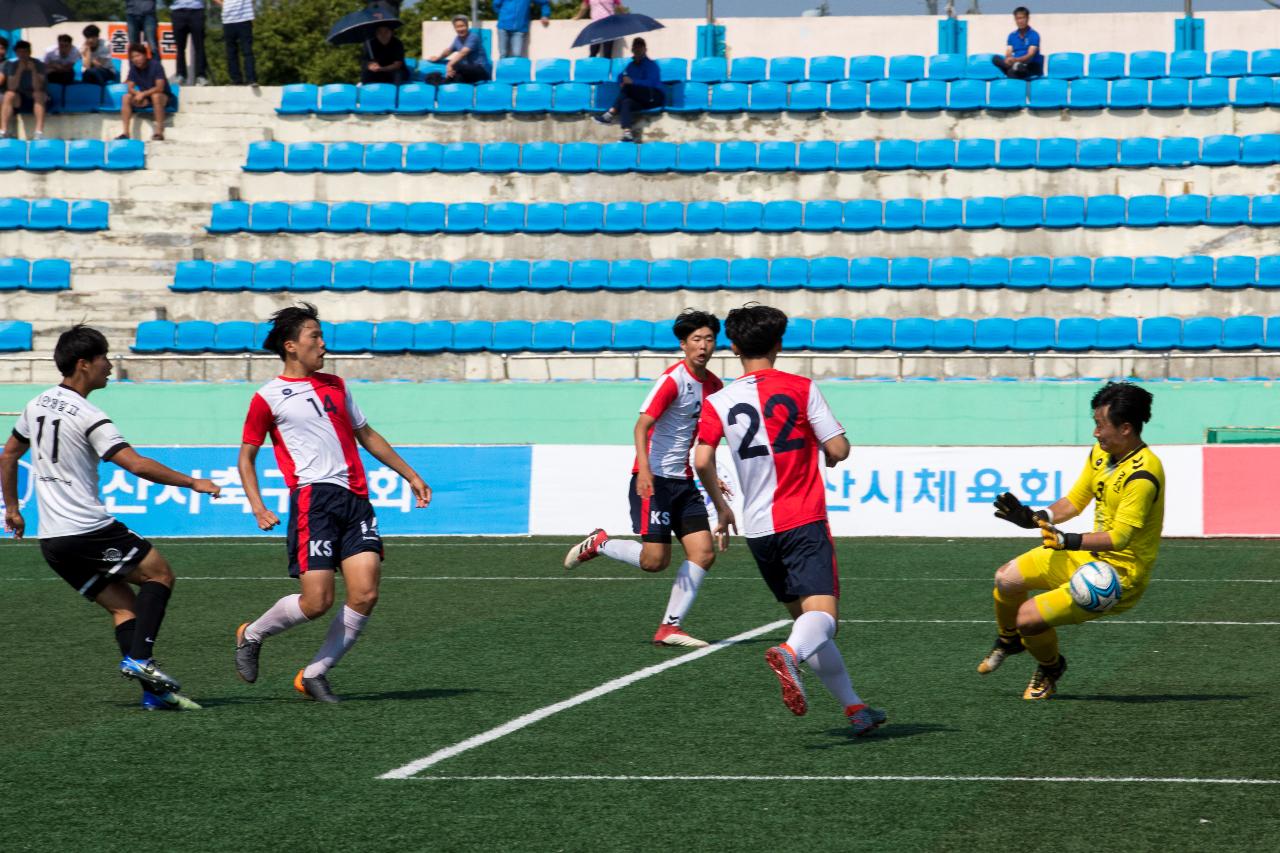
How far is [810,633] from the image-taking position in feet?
23.2

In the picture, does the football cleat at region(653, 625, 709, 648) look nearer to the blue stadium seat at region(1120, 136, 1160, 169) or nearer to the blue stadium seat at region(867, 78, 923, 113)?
the blue stadium seat at region(1120, 136, 1160, 169)

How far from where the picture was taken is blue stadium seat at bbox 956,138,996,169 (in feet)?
82.5

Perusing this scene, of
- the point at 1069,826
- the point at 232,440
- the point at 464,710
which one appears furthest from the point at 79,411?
Answer: the point at 232,440

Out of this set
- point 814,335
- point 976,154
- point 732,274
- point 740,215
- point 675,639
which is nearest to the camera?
point 675,639

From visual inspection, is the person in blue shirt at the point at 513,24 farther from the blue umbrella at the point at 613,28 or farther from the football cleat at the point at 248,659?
the football cleat at the point at 248,659

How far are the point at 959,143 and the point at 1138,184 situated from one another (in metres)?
2.61

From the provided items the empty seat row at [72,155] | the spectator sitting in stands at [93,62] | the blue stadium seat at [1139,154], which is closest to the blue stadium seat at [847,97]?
the blue stadium seat at [1139,154]

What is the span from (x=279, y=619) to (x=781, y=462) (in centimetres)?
281

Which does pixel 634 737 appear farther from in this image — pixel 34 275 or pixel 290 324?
pixel 34 275

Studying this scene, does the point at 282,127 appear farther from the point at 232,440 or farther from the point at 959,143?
the point at 959,143

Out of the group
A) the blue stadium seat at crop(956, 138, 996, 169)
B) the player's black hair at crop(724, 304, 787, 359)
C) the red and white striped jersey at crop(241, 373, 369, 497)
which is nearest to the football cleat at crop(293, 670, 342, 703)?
the red and white striped jersey at crop(241, 373, 369, 497)

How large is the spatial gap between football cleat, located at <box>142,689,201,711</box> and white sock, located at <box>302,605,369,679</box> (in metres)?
0.57

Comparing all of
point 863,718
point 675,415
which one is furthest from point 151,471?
point 675,415

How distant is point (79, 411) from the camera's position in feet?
27.1
